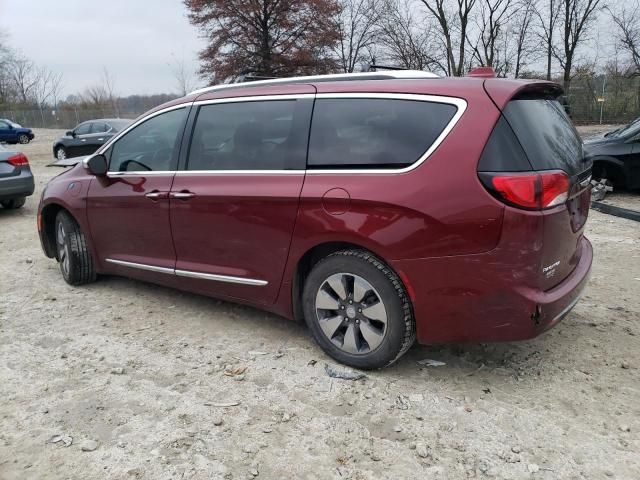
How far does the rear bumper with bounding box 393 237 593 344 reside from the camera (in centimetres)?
280

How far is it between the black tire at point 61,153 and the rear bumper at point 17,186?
480 inches

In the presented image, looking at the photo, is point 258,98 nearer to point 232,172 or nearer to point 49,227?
point 232,172

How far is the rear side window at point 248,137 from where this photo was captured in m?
3.47

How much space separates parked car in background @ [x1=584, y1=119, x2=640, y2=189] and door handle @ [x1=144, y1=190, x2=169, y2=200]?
733 cm

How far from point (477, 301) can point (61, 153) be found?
20.7 m

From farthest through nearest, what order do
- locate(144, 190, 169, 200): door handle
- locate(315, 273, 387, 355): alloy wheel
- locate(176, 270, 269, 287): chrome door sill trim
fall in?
locate(144, 190, 169, 200): door handle, locate(176, 270, 269, 287): chrome door sill trim, locate(315, 273, 387, 355): alloy wheel

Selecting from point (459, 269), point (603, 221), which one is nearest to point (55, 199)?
point (459, 269)

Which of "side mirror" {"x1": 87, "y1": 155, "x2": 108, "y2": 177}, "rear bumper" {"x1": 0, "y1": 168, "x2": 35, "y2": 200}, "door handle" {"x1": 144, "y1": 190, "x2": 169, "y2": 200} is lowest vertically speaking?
"rear bumper" {"x1": 0, "y1": 168, "x2": 35, "y2": 200}

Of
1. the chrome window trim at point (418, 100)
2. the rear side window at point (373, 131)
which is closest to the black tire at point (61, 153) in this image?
the rear side window at point (373, 131)

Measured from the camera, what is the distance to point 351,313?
129 inches

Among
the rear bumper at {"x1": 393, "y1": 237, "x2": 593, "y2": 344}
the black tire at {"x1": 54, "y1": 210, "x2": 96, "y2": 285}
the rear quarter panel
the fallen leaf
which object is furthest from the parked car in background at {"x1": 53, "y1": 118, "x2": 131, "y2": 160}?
the rear bumper at {"x1": 393, "y1": 237, "x2": 593, "y2": 344}

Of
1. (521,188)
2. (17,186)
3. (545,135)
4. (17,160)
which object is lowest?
(17,186)

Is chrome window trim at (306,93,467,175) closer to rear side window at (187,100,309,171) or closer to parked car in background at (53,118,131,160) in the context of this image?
rear side window at (187,100,309,171)

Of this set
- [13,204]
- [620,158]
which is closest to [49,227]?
[13,204]
